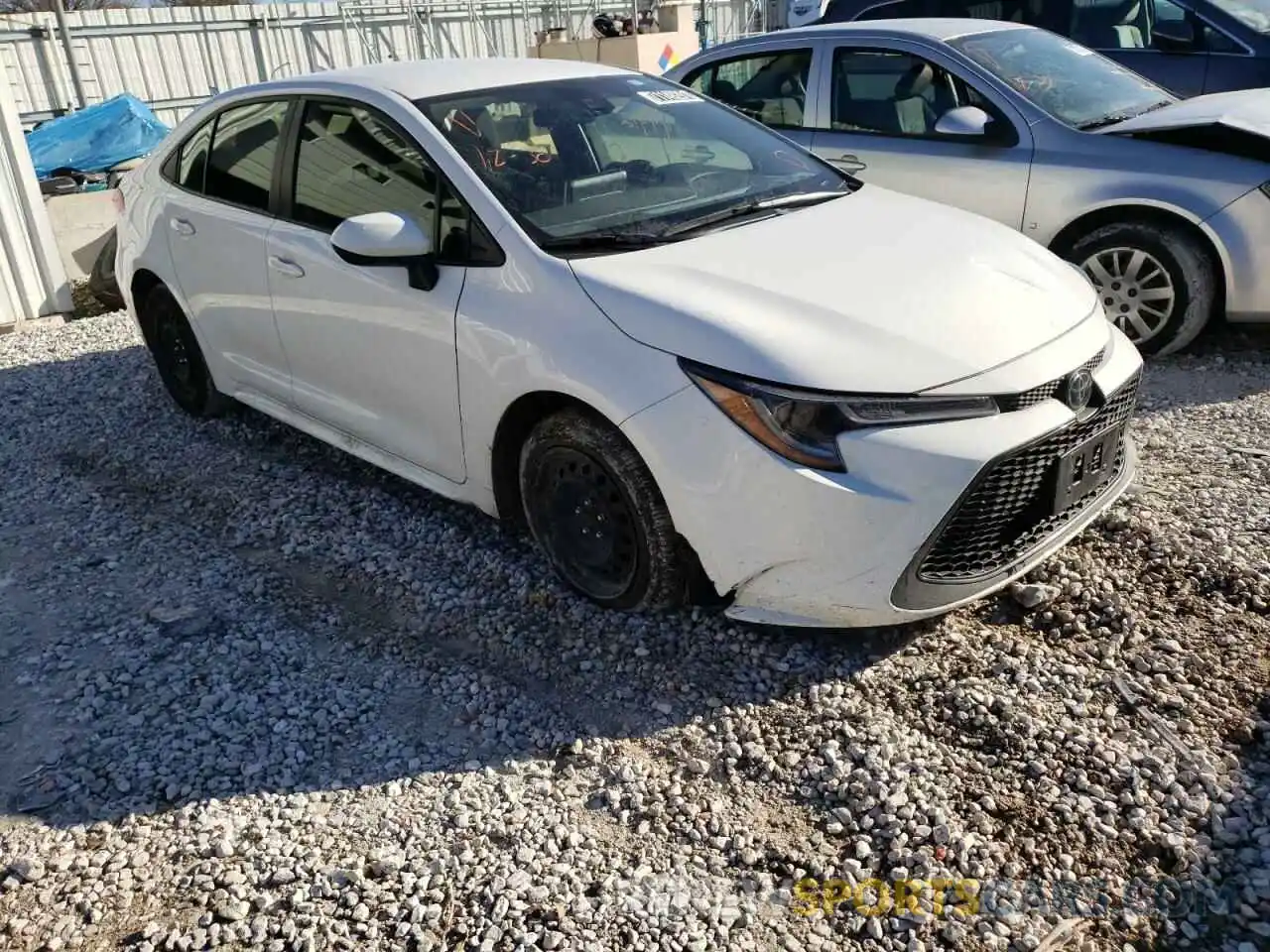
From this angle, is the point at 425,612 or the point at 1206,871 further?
the point at 425,612

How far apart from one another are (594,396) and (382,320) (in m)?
1.09

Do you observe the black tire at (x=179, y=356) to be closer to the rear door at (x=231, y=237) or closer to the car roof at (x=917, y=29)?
the rear door at (x=231, y=237)

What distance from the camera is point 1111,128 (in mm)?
5453

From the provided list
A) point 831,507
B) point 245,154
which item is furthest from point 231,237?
point 831,507

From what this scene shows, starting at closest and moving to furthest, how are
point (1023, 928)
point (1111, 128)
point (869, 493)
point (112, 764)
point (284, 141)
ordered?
1. point (1023, 928)
2. point (869, 493)
3. point (112, 764)
4. point (284, 141)
5. point (1111, 128)

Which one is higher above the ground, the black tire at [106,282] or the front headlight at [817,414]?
the front headlight at [817,414]

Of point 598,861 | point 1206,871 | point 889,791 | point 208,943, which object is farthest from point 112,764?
point 1206,871

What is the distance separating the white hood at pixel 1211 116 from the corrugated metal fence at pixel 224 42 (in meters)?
15.1

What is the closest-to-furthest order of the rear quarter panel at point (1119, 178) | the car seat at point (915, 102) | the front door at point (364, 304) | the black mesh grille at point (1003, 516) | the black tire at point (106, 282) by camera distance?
the black mesh grille at point (1003, 516)
the front door at point (364, 304)
the rear quarter panel at point (1119, 178)
the car seat at point (915, 102)
the black tire at point (106, 282)

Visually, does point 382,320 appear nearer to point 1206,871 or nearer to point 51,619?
point 51,619

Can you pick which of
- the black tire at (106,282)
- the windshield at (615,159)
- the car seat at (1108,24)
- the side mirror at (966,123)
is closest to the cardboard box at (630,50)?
the car seat at (1108,24)

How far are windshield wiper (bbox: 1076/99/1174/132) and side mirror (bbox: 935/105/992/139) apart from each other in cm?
48

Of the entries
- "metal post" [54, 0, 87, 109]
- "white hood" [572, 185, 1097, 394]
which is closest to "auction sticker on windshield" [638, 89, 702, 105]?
"white hood" [572, 185, 1097, 394]

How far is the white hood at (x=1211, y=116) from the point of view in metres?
5.20
